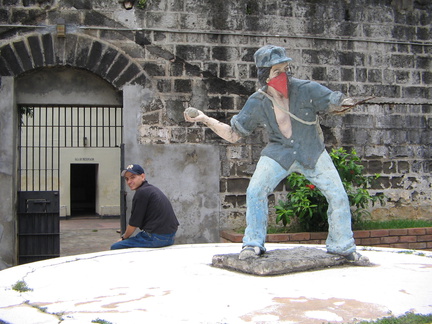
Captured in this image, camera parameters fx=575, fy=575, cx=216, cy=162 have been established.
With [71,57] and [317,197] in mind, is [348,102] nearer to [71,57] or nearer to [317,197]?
[317,197]

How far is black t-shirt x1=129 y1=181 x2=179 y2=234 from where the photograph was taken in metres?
5.74

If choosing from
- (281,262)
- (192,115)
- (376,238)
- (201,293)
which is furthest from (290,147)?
(376,238)

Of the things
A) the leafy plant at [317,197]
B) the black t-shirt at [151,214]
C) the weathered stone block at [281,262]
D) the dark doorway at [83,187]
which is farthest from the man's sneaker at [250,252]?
the dark doorway at [83,187]

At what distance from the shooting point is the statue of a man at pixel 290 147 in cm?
446

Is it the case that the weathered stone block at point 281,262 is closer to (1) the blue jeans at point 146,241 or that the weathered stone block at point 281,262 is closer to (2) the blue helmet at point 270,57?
(1) the blue jeans at point 146,241

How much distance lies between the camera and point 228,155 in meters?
8.04

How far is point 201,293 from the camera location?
11.5 feet

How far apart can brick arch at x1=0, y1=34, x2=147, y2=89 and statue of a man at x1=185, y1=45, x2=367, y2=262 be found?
342 centimetres

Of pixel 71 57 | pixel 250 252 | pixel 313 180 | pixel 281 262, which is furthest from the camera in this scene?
pixel 71 57

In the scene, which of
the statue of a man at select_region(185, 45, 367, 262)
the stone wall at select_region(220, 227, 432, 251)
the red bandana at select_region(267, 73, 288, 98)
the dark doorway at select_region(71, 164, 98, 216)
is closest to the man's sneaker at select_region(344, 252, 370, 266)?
the statue of a man at select_region(185, 45, 367, 262)

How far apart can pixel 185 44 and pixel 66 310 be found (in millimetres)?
5416

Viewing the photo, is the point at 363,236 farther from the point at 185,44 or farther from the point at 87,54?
the point at 87,54

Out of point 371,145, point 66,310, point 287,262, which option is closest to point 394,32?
point 371,145

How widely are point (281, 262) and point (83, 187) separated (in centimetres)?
1718
